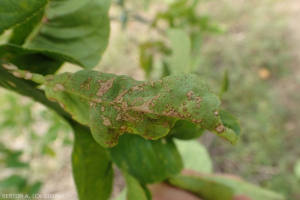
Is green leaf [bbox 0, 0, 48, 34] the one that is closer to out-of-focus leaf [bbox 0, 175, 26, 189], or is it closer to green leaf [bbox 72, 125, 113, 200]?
green leaf [bbox 72, 125, 113, 200]

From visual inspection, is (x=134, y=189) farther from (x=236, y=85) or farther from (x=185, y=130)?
(x=236, y=85)

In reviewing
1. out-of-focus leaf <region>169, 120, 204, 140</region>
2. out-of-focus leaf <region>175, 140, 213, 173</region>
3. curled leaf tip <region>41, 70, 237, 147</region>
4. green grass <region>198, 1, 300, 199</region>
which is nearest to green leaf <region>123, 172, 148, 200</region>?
out-of-focus leaf <region>169, 120, 204, 140</region>

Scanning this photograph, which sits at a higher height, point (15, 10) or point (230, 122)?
point (230, 122)

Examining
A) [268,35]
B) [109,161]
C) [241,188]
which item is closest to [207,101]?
[109,161]

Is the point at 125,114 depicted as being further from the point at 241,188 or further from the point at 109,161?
the point at 241,188

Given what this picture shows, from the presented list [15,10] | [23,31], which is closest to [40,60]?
[23,31]

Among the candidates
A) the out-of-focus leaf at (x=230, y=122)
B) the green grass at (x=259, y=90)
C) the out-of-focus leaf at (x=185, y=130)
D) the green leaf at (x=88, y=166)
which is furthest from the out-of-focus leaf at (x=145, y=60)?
the out-of-focus leaf at (x=230, y=122)
